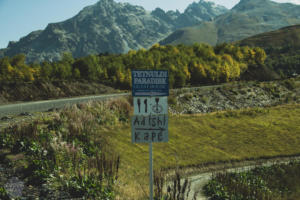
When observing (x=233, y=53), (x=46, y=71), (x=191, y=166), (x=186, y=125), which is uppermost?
(x=233, y=53)

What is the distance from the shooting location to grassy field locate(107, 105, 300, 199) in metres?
19.1

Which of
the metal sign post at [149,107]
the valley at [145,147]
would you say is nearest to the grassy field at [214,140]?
the valley at [145,147]

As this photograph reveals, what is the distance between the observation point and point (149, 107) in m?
7.92

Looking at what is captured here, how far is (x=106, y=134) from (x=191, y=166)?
6.28m

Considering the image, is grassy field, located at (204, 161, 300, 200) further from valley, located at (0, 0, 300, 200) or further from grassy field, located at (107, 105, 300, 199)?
grassy field, located at (107, 105, 300, 199)

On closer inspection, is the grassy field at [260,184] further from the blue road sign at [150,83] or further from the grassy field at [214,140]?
the blue road sign at [150,83]

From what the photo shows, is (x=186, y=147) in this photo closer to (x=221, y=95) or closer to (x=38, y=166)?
(x=38, y=166)

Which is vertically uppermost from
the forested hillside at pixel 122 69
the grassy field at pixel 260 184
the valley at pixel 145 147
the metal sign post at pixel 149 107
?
the forested hillside at pixel 122 69

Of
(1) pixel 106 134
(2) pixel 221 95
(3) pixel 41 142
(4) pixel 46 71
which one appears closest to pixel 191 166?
(1) pixel 106 134

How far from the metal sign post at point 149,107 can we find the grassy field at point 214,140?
7288mm

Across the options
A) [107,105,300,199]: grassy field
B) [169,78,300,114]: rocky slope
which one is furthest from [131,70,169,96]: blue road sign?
[169,78,300,114]: rocky slope

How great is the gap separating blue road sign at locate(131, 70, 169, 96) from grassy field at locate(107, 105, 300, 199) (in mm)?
7812

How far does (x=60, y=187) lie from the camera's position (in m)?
9.22

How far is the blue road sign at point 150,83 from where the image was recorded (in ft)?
25.6
